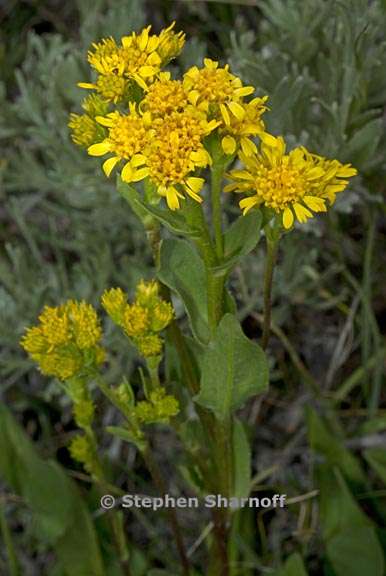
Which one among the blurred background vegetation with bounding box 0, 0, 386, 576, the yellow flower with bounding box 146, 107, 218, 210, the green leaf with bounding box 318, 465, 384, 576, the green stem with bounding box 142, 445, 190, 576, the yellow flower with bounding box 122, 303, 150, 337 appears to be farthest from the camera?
the blurred background vegetation with bounding box 0, 0, 386, 576

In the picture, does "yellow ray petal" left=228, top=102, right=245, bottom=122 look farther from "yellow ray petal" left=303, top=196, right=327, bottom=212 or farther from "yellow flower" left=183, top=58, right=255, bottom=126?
"yellow ray petal" left=303, top=196, right=327, bottom=212

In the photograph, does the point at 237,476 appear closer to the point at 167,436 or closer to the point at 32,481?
A: the point at 32,481

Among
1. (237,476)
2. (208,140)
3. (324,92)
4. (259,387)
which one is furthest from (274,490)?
(208,140)

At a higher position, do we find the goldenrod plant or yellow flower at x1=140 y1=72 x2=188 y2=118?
yellow flower at x1=140 y1=72 x2=188 y2=118

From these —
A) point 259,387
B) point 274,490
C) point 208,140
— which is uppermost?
point 208,140

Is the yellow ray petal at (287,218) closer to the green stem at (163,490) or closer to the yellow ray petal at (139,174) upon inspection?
the yellow ray petal at (139,174)

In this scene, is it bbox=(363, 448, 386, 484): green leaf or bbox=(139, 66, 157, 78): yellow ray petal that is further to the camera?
bbox=(363, 448, 386, 484): green leaf

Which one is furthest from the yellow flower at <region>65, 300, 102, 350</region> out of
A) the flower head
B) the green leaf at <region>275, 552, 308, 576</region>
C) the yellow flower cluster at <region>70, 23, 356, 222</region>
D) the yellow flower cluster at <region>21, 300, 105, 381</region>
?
the green leaf at <region>275, 552, 308, 576</region>
